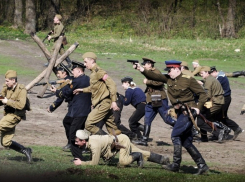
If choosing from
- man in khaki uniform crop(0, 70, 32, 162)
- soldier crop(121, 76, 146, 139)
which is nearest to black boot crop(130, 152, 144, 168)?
man in khaki uniform crop(0, 70, 32, 162)

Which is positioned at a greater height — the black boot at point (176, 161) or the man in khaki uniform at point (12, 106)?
the man in khaki uniform at point (12, 106)

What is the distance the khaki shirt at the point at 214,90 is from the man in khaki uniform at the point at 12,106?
17.9 feet

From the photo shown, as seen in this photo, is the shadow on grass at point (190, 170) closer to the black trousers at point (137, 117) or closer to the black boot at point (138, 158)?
the black boot at point (138, 158)

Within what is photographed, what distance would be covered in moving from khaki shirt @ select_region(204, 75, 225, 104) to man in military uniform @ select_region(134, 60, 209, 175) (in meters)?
3.88

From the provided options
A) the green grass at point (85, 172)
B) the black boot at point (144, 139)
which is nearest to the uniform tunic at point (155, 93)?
the black boot at point (144, 139)

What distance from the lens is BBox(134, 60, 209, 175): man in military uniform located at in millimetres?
10422

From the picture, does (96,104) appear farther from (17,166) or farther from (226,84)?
(226,84)

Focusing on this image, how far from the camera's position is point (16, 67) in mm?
24125

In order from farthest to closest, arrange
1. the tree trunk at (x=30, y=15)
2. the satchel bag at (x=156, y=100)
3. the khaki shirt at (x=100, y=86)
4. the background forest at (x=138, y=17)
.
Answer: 1. the background forest at (x=138, y=17)
2. the tree trunk at (x=30, y=15)
3. the satchel bag at (x=156, y=100)
4. the khaki shirt at (x=100, y=86)

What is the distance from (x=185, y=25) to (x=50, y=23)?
807 cm

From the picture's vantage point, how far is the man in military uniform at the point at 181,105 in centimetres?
1042

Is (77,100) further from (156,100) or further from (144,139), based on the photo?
(144,139)

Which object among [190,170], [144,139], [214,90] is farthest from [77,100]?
[214,90]

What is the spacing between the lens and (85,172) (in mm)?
9539
